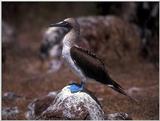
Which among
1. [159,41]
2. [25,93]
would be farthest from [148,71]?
[25,93]

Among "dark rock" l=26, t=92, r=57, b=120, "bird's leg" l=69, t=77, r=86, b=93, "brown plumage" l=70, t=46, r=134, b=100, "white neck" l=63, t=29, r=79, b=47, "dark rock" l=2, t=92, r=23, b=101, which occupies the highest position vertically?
"white neck" l=63, t=29, r=79, b=47

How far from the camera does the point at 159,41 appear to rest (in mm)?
23969

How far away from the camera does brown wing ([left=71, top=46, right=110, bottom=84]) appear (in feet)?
42.7

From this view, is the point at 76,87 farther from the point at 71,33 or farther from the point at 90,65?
the point at 71,33

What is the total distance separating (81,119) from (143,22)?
1466cm

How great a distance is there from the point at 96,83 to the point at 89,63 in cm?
730

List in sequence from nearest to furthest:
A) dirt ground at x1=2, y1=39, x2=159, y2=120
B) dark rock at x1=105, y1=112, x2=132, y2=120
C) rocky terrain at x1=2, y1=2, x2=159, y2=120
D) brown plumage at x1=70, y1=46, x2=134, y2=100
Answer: brown plumage at x1=70, y1=46, x2=134, y2=100 < dark rock at x1=105, y1=112, x2=132, y2=120 < dirt ground at x1=2, y1=39, x2=159, y2=120 < rocky terrain at x1=2, y1=2, x2=159, y2=120

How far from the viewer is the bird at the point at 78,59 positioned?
12.9 m

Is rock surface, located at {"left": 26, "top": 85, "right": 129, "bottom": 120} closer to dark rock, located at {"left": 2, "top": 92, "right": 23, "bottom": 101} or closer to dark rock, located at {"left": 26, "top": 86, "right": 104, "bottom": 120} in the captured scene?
dark rock, located at {"left": 26, "top": 86, "right": 104, "bottom": 120}

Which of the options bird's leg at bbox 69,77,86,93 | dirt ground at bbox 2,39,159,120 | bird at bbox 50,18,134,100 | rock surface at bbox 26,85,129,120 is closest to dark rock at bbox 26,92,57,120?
dirt ground at bbox 2,39,159,120

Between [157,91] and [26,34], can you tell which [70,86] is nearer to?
[157,91]

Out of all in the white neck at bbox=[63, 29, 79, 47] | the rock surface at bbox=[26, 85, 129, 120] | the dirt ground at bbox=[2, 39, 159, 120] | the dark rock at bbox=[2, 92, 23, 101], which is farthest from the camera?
the dark rock at bbox=[2, 92, 23, 101]

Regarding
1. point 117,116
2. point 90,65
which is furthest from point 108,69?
point 90,65

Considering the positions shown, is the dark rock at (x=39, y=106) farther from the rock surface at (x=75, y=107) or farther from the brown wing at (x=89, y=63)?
the brown wing at (x=89, y=63)
